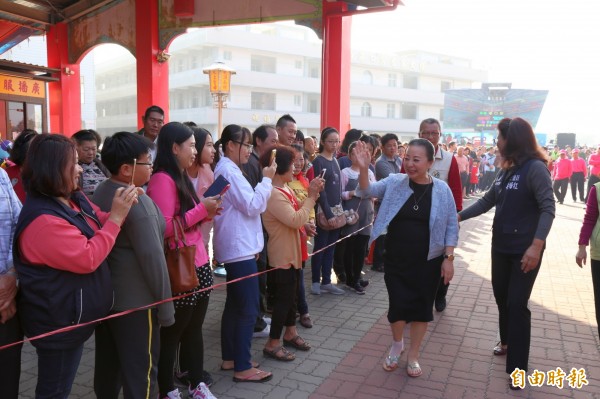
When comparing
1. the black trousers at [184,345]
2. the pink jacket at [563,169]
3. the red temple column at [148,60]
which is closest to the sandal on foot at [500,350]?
the black trousers at [184,345]

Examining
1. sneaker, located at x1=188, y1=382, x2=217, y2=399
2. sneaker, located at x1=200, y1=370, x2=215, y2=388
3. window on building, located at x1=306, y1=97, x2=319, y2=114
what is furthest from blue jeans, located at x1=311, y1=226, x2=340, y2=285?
window on building, located at x1=306, y1=97, x2=319, y2=114

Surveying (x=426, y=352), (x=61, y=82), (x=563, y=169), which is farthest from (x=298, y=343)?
(x=563, y=169)

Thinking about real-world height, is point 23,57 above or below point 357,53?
below

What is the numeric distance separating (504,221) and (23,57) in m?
19.5

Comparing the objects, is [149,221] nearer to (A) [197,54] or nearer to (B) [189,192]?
(B) [189,192]

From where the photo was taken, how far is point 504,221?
385 cm

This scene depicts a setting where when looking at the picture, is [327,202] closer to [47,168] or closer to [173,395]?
[173,395]

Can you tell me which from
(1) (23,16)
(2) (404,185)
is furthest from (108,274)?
(1) (23,16)

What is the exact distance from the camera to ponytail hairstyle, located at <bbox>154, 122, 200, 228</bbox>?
3.02 meters

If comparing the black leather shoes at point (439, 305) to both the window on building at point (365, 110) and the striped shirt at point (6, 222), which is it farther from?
the window on building at point (365, 110)

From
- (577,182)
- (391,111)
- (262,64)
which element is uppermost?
(262,64)

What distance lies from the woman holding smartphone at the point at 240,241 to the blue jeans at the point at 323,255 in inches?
89.2

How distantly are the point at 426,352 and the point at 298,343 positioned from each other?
46.1 inches

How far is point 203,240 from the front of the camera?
346cm
